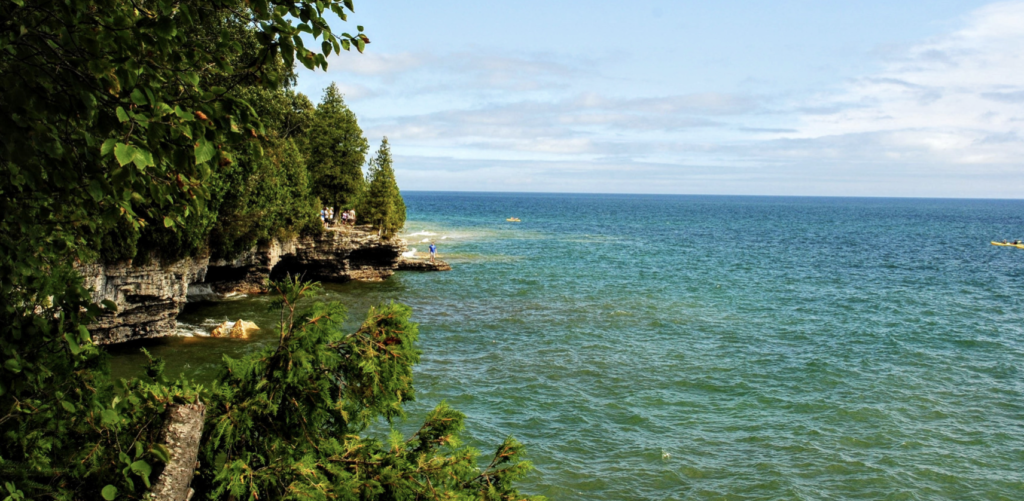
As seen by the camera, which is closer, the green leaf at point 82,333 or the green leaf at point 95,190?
the green leaf at point 95,190

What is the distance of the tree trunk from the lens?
5652 millimetres

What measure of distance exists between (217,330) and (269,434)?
949 inches

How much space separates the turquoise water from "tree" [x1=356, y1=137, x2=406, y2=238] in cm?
640

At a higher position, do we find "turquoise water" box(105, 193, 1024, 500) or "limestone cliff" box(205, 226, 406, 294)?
"limestone cliff" box(205, 226, 406, 294)

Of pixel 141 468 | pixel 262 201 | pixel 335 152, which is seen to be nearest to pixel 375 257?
pixel 335 152

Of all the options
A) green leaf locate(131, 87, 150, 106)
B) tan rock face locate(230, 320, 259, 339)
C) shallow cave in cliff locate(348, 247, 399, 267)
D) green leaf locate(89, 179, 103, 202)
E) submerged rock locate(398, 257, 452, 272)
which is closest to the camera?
green leaf locate(131, 87, 150, 106)

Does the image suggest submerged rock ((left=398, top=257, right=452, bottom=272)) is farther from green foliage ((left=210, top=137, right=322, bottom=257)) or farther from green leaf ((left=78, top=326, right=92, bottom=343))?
green leaf ((left=78, top=326, right=92, bottom=343))

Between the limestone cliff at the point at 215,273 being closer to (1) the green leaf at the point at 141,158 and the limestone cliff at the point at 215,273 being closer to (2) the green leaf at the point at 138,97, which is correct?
(2) the green leaf at the point at 138,97

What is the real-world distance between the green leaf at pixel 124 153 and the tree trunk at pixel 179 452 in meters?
2.86

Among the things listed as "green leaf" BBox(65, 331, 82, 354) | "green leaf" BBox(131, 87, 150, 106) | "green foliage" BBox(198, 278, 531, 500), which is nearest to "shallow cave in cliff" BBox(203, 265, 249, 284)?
"green foliage" BBox(198, 278, 531, 500)

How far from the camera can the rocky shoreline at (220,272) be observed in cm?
2347

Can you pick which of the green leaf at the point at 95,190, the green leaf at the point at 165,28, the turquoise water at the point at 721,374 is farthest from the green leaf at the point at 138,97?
the turquoise water at the point at 721,374

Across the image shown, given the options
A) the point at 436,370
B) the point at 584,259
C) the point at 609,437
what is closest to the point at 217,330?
the point at 436,370

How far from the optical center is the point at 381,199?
54.9 m
